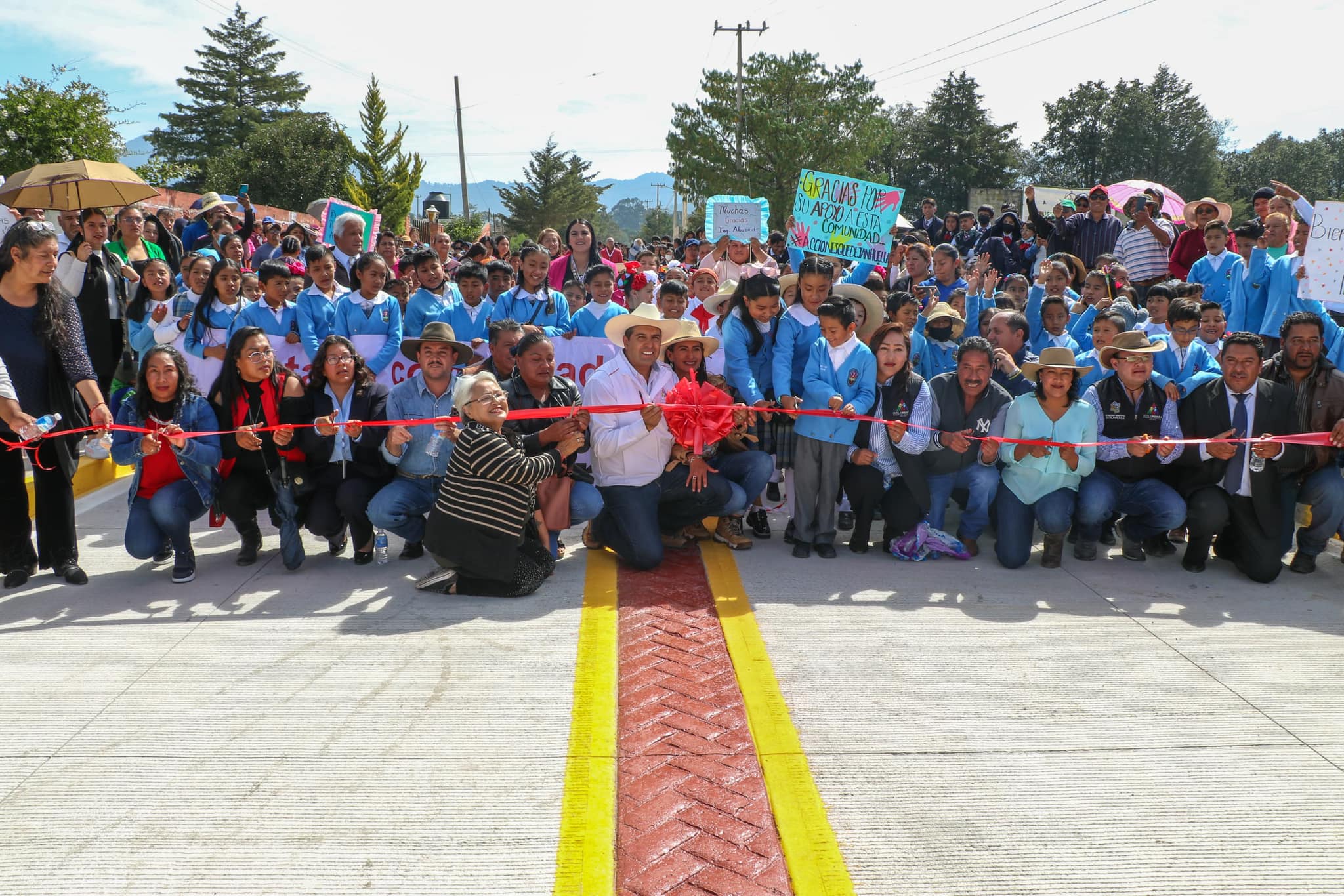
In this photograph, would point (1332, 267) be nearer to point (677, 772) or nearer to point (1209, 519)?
point (1209, 519)

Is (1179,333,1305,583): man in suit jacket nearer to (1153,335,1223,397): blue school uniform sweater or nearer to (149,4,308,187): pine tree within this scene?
(1153,335,1223,397): blue school uniform sweater

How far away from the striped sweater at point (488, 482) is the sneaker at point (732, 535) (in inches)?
60.3

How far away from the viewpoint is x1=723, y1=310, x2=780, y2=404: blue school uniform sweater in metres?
6.43

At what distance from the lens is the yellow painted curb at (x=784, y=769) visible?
2.87m

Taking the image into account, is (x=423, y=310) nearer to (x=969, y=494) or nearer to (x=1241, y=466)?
(x=969, y=494)

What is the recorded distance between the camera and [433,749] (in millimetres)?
3520

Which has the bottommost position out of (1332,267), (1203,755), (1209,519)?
(1203,755)

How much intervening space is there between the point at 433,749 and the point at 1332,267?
670 cm

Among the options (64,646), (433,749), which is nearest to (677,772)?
(433,749)

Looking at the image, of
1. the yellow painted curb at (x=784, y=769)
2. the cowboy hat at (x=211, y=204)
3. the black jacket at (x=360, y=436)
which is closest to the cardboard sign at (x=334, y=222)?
the cowboy hat at (x=211, y=204)

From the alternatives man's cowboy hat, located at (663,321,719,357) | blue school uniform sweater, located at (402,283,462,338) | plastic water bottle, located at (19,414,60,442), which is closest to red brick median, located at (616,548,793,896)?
man's cowboy hat, located at (663,321,719,357)

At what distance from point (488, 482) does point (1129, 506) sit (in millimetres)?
4090

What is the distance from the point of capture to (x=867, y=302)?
674 cm

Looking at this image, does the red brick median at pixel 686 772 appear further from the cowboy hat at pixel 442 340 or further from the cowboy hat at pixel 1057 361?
the cowboy hat at pixel 1057 361
